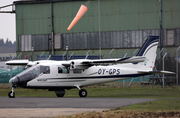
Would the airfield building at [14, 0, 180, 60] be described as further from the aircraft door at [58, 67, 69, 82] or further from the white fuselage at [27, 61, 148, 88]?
the aircraft door at [58, 67, 69, 82]

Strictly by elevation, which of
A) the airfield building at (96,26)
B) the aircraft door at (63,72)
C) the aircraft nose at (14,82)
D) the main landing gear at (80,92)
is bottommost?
the main landing gear at (80,92)

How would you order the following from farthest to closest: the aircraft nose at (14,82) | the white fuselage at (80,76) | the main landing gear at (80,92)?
the main landing gear at (80,92), the white fuselage at (80,76), the aircraft nose at (14,82)

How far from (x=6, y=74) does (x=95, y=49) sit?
51.6ft

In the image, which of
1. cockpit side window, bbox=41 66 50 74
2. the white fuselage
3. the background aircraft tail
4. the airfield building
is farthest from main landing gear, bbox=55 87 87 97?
the airfield building

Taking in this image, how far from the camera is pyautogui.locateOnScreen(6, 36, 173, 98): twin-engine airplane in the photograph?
926 inches

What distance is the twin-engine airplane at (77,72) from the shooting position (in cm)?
2353

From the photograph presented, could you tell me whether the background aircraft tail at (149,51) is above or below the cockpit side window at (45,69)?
above

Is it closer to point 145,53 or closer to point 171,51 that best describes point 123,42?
point 171,51

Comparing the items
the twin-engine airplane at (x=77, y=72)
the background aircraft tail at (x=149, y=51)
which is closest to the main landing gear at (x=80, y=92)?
the twin-engine airplane at (x=77, y=72)

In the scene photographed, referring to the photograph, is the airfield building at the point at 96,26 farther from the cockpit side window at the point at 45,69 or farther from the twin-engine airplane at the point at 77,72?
the cockpit side window at the point at 45,69

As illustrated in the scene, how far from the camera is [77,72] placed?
25.6 metres

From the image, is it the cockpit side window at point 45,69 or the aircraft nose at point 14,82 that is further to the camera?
the cockpit side window at point 45,69

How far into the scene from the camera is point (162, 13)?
153 ft

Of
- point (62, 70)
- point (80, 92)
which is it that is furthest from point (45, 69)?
point (80, 92)
